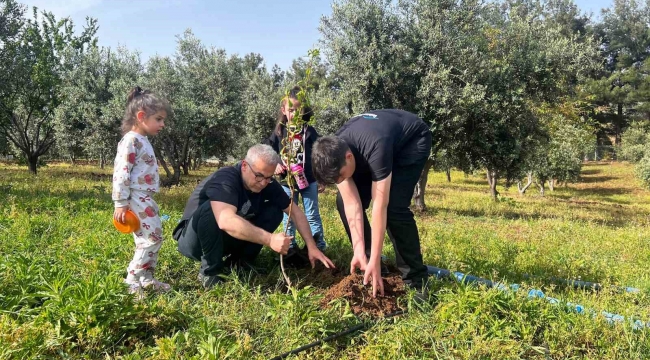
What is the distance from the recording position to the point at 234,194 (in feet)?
11.4

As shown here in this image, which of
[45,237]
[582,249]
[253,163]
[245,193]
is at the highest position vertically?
[253,163]

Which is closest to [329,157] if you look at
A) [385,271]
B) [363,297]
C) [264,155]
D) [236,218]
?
[264,155]

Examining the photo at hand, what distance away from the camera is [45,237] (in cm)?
470

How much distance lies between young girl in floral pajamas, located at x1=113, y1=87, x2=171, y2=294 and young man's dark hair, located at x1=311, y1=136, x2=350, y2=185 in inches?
58.2

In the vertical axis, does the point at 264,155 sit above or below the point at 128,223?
above

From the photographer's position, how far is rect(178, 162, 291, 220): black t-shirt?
3430mm

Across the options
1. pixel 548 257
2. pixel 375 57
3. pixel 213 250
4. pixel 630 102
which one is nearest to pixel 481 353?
pixel 213 250

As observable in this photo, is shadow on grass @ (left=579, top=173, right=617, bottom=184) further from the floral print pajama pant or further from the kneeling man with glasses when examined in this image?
the floral print pajama pant

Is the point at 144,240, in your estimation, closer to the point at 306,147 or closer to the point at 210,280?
the point at 210,280

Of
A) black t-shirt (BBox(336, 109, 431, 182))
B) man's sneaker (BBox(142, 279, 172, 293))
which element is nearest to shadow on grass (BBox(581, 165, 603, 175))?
black t-shirt (BBox(336, 109, 431, 182))

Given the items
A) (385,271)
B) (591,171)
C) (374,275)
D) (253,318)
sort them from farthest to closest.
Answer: (591,171)
(385,271)
(374,275)
(253,318)

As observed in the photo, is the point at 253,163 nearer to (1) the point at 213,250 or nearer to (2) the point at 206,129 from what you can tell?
(1) the point at 213,250

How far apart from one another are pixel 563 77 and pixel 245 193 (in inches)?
437

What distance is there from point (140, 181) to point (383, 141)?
2011 millimetres
